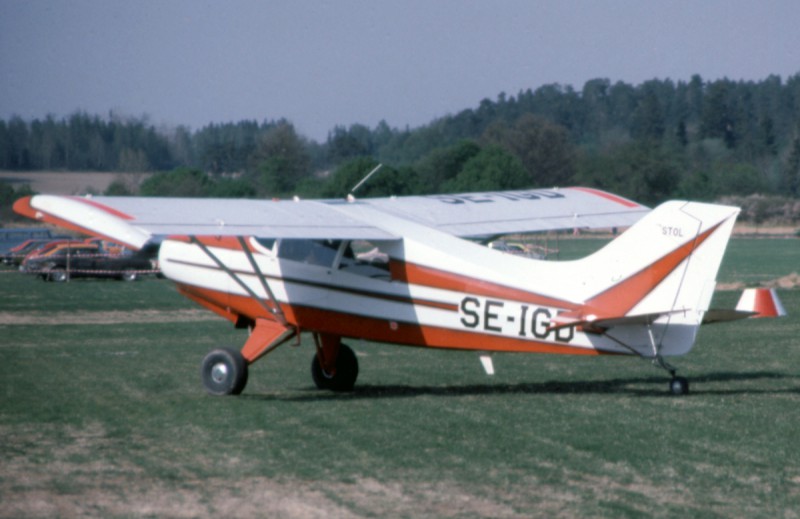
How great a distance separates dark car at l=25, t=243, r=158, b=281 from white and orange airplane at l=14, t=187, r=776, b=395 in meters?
28.2

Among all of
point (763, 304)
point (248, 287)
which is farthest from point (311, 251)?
point (763, 304)

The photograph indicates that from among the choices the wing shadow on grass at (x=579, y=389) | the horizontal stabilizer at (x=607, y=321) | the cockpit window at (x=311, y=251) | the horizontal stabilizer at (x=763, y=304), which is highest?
the cockpit window at (x=311, y=251)

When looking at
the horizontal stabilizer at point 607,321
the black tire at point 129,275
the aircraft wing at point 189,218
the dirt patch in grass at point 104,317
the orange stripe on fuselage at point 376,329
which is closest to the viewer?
the aircraft wing at point 189,218

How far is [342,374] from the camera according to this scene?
13336mm

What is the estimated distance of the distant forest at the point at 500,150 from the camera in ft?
166

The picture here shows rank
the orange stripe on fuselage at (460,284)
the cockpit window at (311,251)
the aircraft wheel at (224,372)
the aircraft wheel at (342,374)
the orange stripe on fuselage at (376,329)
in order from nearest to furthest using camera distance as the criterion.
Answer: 1. the orange stripe on fuselage at (460,284)
2. the orange stripe on fuselage at (376,329)
3. the aircraft wheel at (224,372)
4. the cockpit window at (311,251)
5. the aircraft wheel at (342,374)

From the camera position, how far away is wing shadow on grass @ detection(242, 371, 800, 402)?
12.7 m

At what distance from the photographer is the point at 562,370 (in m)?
14.9

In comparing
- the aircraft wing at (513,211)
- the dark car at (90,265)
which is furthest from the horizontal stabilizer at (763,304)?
the dark car at (90,265)

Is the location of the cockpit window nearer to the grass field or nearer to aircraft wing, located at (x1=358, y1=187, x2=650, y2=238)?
aircraft wing, located at (x1=358, y1=187, x2=650, y2=238)

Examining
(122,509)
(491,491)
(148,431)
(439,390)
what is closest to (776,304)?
(439,390)

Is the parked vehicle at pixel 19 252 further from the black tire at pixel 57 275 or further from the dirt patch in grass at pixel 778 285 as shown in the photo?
the dirt patch in grass at pixel 778 285

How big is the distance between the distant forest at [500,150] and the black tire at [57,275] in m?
3.89

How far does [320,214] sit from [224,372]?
2.04 m
